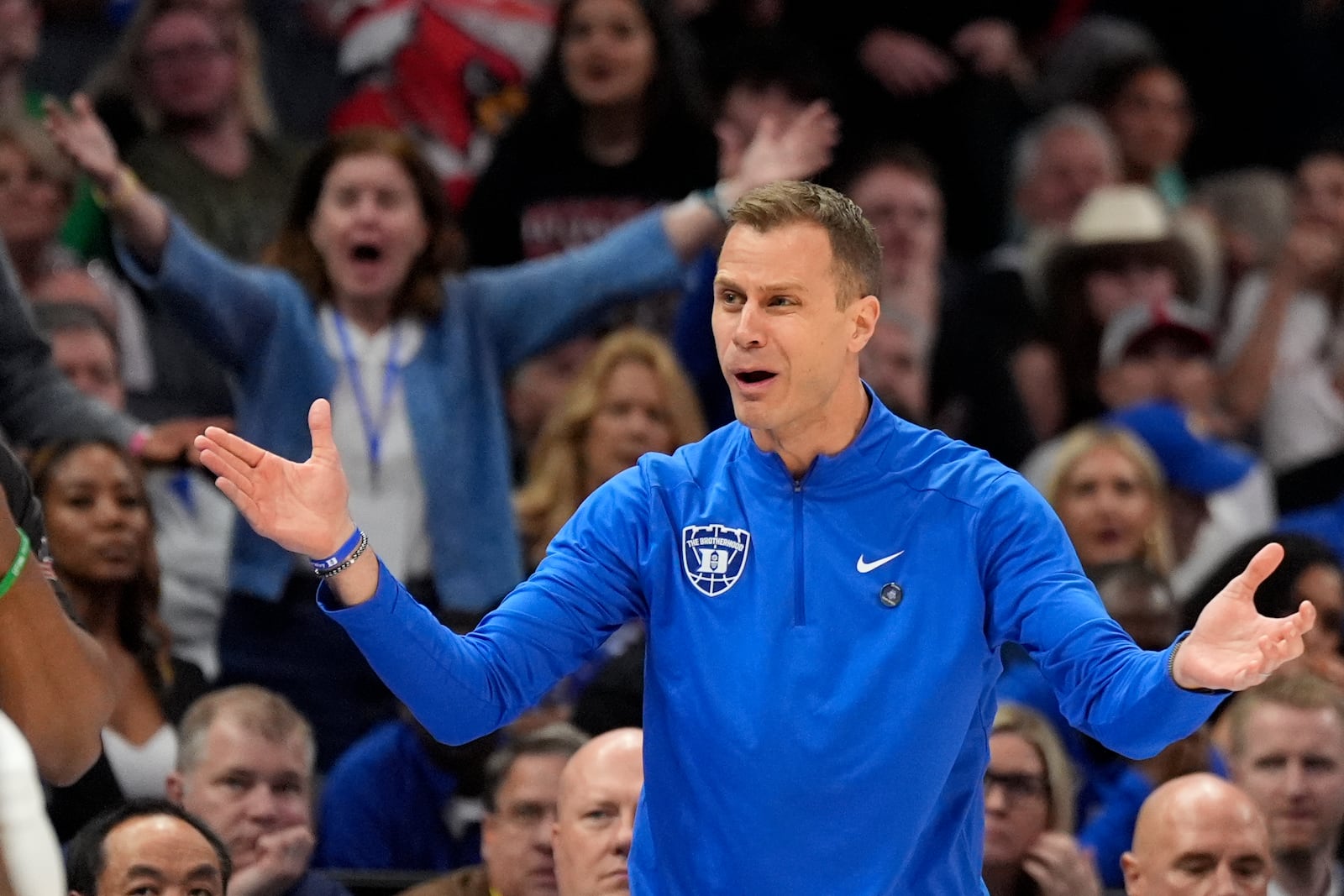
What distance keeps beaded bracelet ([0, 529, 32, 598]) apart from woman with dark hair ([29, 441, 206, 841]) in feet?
7.51

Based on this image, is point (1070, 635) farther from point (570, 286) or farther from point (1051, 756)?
point (570, 286)

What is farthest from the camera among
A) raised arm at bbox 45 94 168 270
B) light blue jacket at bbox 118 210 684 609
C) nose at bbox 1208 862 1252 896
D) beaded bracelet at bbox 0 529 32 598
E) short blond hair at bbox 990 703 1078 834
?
light blue jacket at bbox 118 210 684 609

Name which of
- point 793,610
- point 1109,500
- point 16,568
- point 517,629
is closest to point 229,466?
point 16,568

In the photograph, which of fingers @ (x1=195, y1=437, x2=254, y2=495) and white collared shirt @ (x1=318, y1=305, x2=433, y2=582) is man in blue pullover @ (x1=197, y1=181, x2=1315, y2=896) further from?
white collared shirt @ (x1=318, y1=305, x2=433, y2=582)

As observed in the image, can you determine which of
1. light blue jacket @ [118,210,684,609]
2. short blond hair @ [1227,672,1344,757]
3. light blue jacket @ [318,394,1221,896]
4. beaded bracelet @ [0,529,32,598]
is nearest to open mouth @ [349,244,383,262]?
light blue jacket @ [118,210,684,609]

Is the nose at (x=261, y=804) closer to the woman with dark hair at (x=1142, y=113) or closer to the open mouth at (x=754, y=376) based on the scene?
the open mouth at (x=754, y=376)

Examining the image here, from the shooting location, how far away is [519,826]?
4762 mm

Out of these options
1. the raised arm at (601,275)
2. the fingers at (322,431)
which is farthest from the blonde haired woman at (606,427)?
→ the fingers at (322,431)

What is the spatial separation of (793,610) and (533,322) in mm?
2620

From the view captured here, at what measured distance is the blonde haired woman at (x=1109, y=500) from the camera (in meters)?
A: 6.19

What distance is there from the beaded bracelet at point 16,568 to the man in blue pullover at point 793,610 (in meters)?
0.26

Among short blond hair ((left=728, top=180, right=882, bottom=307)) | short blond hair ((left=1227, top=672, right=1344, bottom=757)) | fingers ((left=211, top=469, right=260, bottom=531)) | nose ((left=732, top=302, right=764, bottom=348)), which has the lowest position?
short blond hair ((left=1227, top=672, right=1344, bottom=757))

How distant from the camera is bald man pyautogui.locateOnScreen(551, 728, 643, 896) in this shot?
14.2 feet

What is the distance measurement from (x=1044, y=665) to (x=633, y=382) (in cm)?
311
